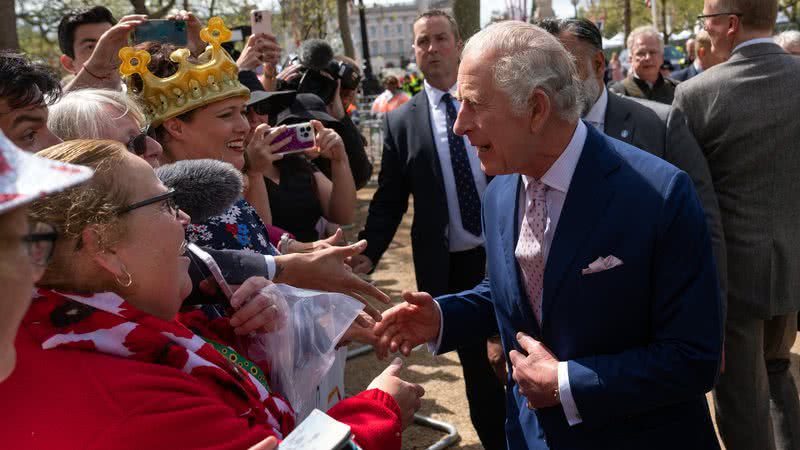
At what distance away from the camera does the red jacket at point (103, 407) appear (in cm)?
146

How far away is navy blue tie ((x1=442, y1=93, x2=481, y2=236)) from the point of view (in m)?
4.33

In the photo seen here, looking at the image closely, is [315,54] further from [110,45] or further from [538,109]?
[538,109]

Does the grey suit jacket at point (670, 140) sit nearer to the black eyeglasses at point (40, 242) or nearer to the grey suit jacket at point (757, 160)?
the grey suit jacket at point (757, 160)

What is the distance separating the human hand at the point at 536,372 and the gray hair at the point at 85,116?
58.4 inches

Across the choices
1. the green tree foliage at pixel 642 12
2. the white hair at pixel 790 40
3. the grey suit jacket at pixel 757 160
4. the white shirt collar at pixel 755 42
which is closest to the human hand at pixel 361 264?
the grey suit jacket at pixel 757 160

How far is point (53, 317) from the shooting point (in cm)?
162

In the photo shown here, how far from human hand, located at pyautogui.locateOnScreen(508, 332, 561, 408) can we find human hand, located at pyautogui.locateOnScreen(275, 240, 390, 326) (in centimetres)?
54

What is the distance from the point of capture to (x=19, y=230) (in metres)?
1.07

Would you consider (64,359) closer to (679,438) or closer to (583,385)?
(583,385)

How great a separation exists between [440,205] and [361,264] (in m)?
0.58

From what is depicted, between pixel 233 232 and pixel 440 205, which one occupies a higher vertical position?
pixel 233 232

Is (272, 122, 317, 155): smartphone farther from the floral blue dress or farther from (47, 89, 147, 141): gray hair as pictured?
(47, 89, 147, 141): gray hair

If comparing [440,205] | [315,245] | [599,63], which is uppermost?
[599,63]

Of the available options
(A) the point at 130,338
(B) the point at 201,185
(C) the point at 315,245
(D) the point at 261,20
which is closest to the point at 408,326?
(C) the point at 315,245
